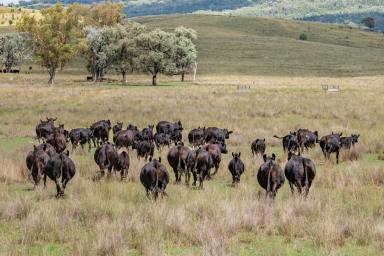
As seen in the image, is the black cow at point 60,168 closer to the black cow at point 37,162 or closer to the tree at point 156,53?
the black cow at point 37,162

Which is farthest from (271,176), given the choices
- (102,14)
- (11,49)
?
(11,49)

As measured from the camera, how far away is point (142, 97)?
5050 centimetres

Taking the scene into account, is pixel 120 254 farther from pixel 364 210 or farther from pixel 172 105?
pixel 172 105

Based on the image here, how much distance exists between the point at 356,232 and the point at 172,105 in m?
33.8

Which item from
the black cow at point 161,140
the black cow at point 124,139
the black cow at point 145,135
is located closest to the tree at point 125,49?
the black cow at point 161,140

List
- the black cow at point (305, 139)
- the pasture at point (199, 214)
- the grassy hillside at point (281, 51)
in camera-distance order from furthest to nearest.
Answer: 1. the grassy hillside at point (281, 51)
2. the black cow at point (305, 139)
3. the pasture at point (199, 214)

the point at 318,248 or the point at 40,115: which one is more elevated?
the point at 318,248

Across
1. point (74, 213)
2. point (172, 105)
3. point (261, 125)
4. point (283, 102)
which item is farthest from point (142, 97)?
point (74, 213)

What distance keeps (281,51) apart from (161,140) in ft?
405

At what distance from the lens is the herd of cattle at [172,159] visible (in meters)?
13.6

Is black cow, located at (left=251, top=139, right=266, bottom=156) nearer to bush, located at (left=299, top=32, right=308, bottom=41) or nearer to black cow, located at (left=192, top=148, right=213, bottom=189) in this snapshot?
black cow, located at (left=192, top=148, right=213, bottom=189)

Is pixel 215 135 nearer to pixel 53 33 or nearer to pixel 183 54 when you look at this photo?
pixel 53 33

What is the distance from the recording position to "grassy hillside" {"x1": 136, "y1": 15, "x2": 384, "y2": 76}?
116 metres

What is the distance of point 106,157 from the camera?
17.0 metres
